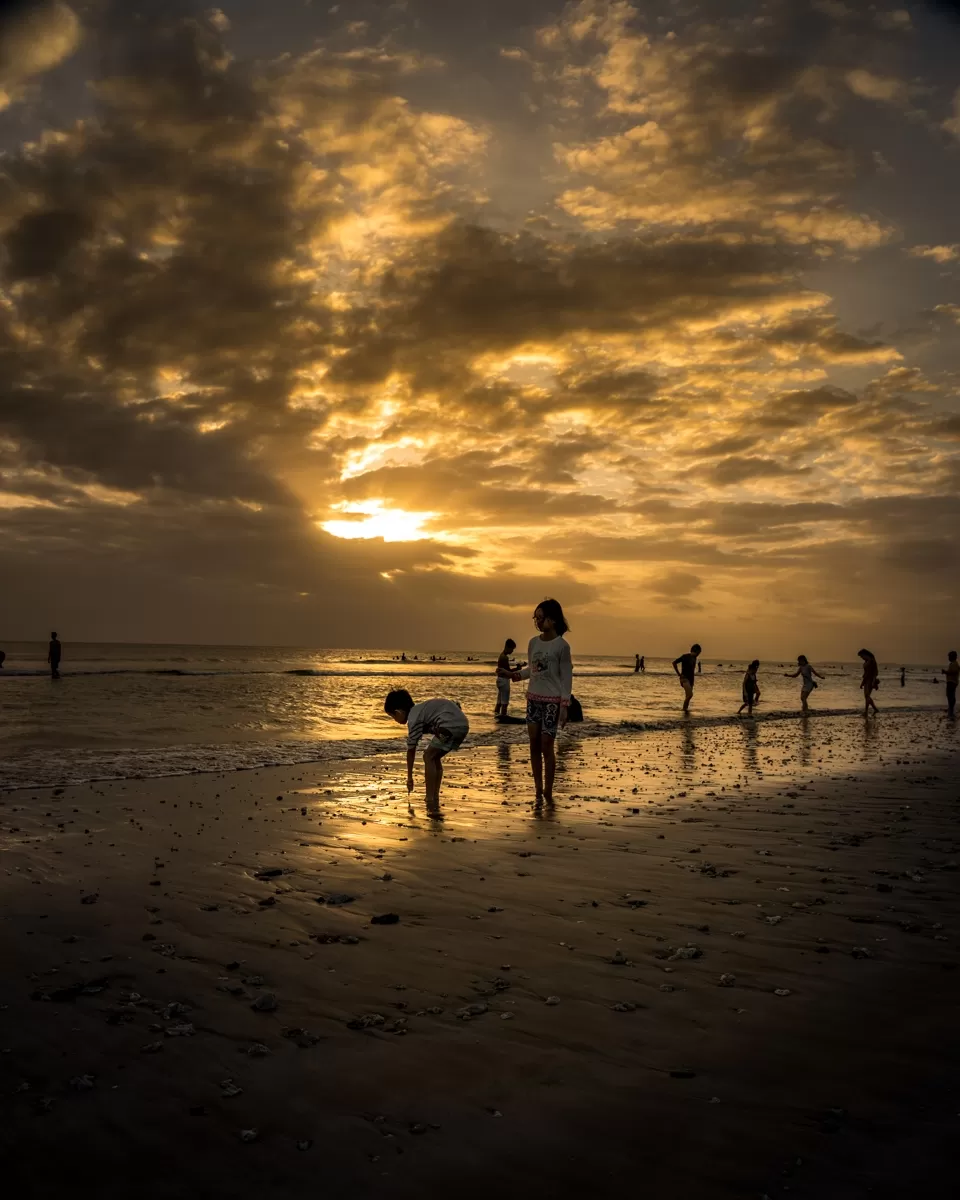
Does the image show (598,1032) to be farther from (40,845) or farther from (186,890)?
(40,845)

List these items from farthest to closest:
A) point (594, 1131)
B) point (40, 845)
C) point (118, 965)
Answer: point (40, 845) < point (118, 965) < point (594, 1131)

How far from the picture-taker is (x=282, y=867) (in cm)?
879

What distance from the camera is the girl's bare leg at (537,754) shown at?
12.9 meters

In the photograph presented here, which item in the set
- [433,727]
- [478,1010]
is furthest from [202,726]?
[478,1010]

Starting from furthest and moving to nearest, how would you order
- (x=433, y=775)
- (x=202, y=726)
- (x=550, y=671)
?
(x=202, y=726) < (x=550, y=671) < (x=433, y=775)

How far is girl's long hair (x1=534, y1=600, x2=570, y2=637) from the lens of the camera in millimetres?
13250

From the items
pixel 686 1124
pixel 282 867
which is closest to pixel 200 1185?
pixel 686 1124

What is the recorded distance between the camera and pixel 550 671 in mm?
13242

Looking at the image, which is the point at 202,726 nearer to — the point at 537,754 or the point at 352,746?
the point at 352,746

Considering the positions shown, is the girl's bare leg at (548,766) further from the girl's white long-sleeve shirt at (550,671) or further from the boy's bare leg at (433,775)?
the boy's bare leg at (433,775)

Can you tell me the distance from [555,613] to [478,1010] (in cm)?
860

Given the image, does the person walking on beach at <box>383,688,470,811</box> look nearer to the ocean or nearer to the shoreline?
the shoreline

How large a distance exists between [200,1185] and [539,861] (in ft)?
19.5

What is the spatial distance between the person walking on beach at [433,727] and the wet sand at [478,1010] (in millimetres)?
1442
